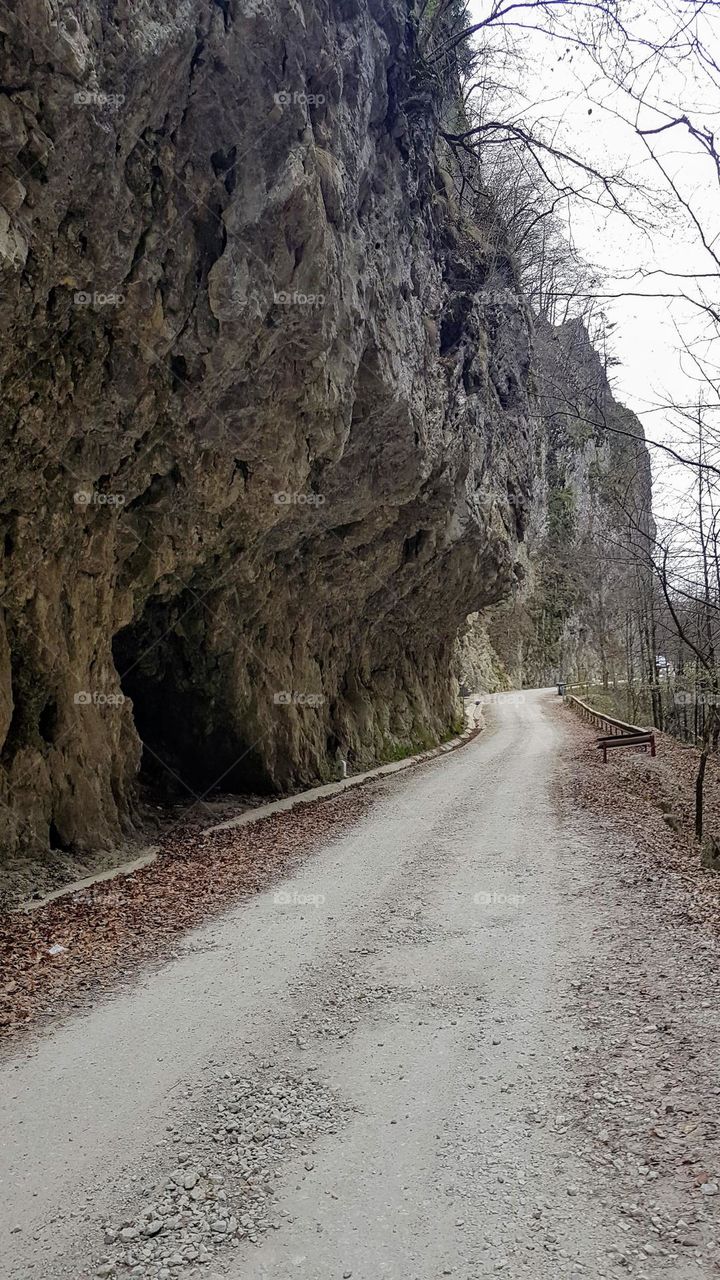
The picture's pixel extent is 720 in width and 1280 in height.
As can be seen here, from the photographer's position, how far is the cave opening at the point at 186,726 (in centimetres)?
1481

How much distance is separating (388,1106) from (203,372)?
28.3 ft

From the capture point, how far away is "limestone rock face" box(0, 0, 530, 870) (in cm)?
707

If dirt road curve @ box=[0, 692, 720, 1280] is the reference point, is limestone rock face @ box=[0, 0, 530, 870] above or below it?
above

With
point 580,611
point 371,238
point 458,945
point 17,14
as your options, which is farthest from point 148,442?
point 580,611

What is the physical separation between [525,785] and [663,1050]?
38.4 feet

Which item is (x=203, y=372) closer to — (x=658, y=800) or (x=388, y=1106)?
(x=388, y=1106)

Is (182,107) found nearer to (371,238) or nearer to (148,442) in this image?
(148,442)

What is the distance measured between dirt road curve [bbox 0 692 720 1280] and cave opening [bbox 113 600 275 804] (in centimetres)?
807

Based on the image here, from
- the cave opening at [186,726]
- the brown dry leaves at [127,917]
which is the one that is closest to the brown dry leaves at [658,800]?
the brown dry leaves at [127,917]

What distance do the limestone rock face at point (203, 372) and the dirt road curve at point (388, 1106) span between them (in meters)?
4.67

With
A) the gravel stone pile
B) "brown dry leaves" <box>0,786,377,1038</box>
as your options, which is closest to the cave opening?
"brown dry leaves" <box>0,786,377,1038</box>

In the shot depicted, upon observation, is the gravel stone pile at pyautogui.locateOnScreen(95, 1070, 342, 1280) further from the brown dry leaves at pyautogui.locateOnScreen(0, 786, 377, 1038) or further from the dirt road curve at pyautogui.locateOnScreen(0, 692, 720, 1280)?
the brown dry leaves at pyautogui.locateOnScreen(0, 786, 377, 1038)

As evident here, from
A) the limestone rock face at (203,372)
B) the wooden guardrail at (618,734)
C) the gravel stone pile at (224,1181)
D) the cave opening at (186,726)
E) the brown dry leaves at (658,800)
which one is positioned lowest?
the brown dry leaves at (658,800)

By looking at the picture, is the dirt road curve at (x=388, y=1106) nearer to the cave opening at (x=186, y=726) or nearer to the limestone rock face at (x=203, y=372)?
the limestone rock face at (x=203, y=372)
